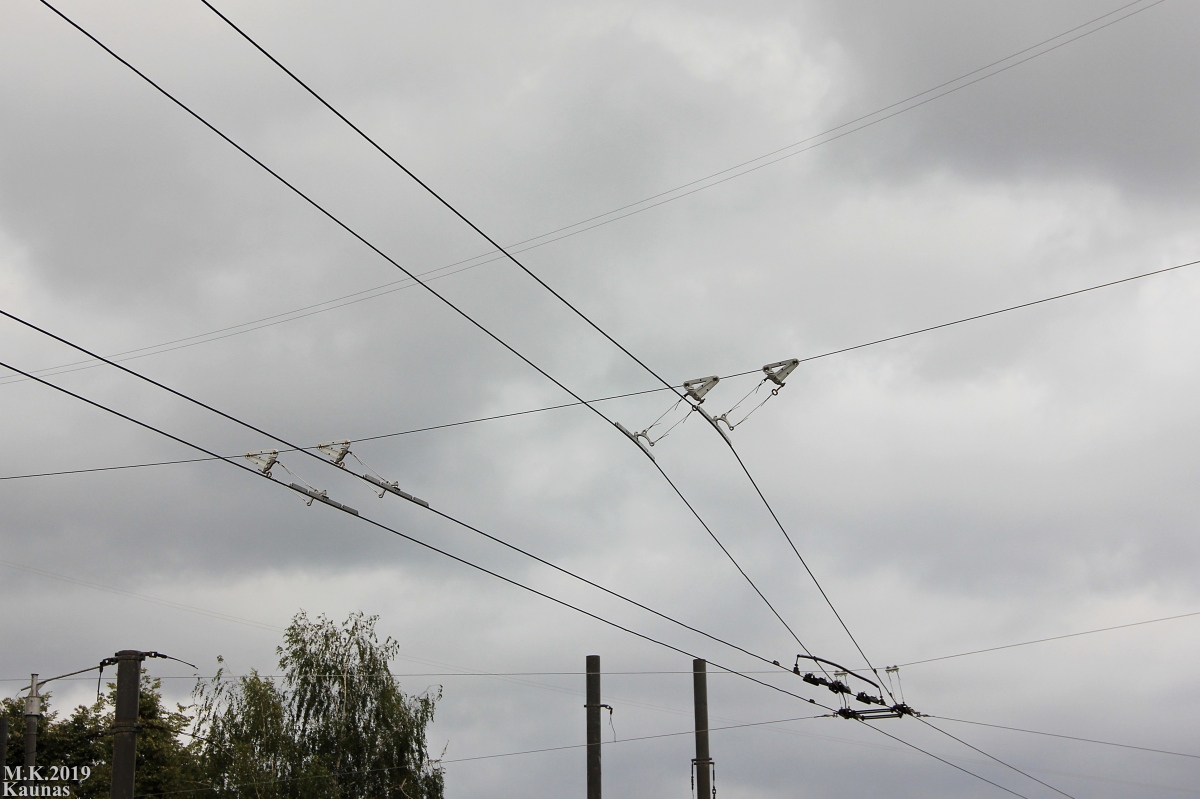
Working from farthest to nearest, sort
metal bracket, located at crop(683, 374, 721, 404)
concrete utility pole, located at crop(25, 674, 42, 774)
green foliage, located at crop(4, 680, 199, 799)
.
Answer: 1. green foliage, located at crop(4, 680, 199, 799)
2. concrete utility pole, located at crop(25, 674, 42, 774)
3. metal bracket, located at crop(683, 374, 721, 404)

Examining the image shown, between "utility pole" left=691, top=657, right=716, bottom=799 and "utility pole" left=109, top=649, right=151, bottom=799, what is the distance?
13.1 m

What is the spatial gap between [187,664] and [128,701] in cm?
217

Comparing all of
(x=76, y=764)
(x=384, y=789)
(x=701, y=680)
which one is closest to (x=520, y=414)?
(x=701, y=680)

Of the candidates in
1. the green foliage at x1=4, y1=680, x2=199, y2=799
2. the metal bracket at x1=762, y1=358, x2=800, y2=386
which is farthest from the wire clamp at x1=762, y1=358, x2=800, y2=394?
the green foliage at x1=4, y1=680, x2=199, y2=799

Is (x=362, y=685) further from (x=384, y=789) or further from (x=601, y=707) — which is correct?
(x=601, y=707)

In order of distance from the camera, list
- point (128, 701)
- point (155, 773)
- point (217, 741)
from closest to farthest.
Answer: point (128, 701)
point (217, 741)
point (155, 773)

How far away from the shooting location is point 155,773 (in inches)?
1869

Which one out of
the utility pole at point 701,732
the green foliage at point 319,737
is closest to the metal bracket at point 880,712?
the utility pole at point 701,732

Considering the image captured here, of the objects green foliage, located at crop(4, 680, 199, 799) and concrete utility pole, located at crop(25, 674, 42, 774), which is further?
green foliage, located at crop(4, 680, 199, 799)

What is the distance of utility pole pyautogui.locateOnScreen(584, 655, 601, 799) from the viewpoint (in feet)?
82.1

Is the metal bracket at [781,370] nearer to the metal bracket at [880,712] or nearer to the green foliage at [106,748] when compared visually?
the metal bracket at [880,712]

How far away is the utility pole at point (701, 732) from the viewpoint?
2734 cm

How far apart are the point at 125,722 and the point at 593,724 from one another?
10214mm

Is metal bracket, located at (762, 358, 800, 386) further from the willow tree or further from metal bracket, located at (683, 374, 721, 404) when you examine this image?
the willow tree
